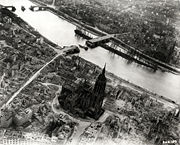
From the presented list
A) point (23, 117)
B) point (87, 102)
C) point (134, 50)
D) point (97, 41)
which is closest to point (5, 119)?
point (23, 117)

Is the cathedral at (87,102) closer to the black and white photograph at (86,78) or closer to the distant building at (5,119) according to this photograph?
the black and white photograph at (86,78)

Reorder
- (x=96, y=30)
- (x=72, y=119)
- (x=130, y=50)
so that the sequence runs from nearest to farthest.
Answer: (x=72, y=119) → (x=130, y=50) → (x=96, y=30)

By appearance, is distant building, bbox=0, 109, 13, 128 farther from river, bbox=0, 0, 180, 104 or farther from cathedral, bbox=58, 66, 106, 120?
river, bbox=0, 0, 180, 104

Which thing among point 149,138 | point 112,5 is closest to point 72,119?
point 149,138

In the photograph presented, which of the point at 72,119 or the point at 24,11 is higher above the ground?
the point at 72,119

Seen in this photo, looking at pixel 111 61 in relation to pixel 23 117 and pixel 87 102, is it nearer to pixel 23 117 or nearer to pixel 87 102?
pixel 87 102

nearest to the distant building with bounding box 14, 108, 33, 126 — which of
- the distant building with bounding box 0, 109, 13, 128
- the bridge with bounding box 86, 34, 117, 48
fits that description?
the distant building with bounding box 0, 109, 13, 128

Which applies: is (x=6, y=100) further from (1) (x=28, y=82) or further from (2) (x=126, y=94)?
(2) (x=126, y=94)
